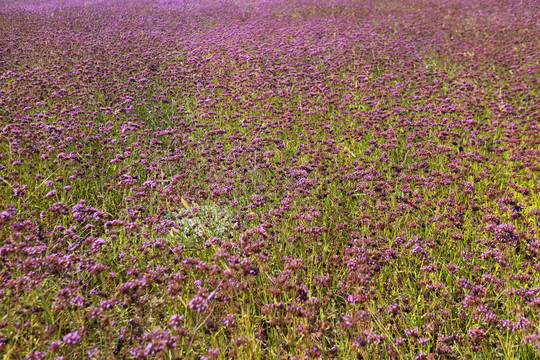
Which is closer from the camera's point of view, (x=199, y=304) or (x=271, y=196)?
(x=199, y=304)

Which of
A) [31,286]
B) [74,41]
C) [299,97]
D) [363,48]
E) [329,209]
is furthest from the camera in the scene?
[74,41]

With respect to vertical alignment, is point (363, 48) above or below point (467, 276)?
above

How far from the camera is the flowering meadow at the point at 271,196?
2.35 m

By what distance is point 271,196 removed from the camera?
178 inches

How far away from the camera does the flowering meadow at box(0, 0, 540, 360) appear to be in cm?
235

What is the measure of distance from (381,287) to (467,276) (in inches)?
37.5

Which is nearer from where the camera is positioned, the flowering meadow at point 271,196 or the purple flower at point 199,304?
→ the purple flower at point 199,304

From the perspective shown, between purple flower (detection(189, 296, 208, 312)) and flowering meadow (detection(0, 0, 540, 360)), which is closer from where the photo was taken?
purple flower (detection(189, 296, 208, 312))

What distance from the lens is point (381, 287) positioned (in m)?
2.86

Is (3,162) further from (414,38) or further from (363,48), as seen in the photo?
(414,38)

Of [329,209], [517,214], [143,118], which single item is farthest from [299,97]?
[517,214]

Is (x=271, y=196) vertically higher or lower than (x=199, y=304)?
lower

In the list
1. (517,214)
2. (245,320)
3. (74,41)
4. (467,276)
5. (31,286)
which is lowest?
(467,276)

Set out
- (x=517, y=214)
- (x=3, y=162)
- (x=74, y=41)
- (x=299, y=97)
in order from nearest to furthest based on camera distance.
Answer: (x=517, y=214) → (x=3, y=162) → (x=299, y=97) → (x=74, y=41)
